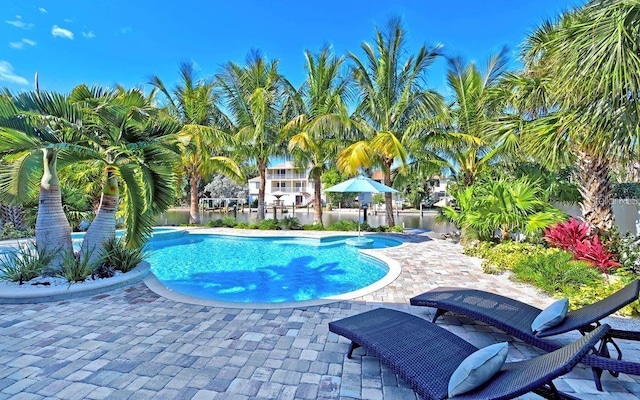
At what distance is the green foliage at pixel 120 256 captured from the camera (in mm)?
6315

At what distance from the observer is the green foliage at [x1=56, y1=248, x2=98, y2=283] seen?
221 inches

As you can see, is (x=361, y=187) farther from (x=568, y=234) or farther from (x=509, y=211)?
(x=568, y=234)

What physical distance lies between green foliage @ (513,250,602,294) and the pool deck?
68cm

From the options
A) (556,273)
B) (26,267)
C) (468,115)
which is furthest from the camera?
(468,115)

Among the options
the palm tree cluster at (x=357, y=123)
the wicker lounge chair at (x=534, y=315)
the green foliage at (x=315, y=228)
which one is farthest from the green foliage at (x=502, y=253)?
the green foliage at (x=315, y=228)

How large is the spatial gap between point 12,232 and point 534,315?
55.8ft

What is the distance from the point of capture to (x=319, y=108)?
15.0 meters

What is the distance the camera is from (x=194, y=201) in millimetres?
17234

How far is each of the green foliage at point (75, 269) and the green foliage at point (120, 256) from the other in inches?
11.4

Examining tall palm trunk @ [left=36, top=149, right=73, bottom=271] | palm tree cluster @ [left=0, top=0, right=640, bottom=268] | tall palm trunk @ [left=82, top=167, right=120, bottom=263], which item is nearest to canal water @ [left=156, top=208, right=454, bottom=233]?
palm tree cluster @ [left=0, top=0, right=640, bottom=268]

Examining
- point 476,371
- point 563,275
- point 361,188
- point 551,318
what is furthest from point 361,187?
point 476,371

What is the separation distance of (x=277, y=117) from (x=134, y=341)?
1369 cm

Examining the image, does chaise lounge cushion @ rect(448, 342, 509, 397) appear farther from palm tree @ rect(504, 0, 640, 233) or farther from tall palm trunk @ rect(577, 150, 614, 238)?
tall palm trunk @ rect(577, 150, 614, 238)

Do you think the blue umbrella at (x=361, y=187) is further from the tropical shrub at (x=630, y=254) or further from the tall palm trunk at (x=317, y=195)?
the tropical shrub at (x=630, y=254)
